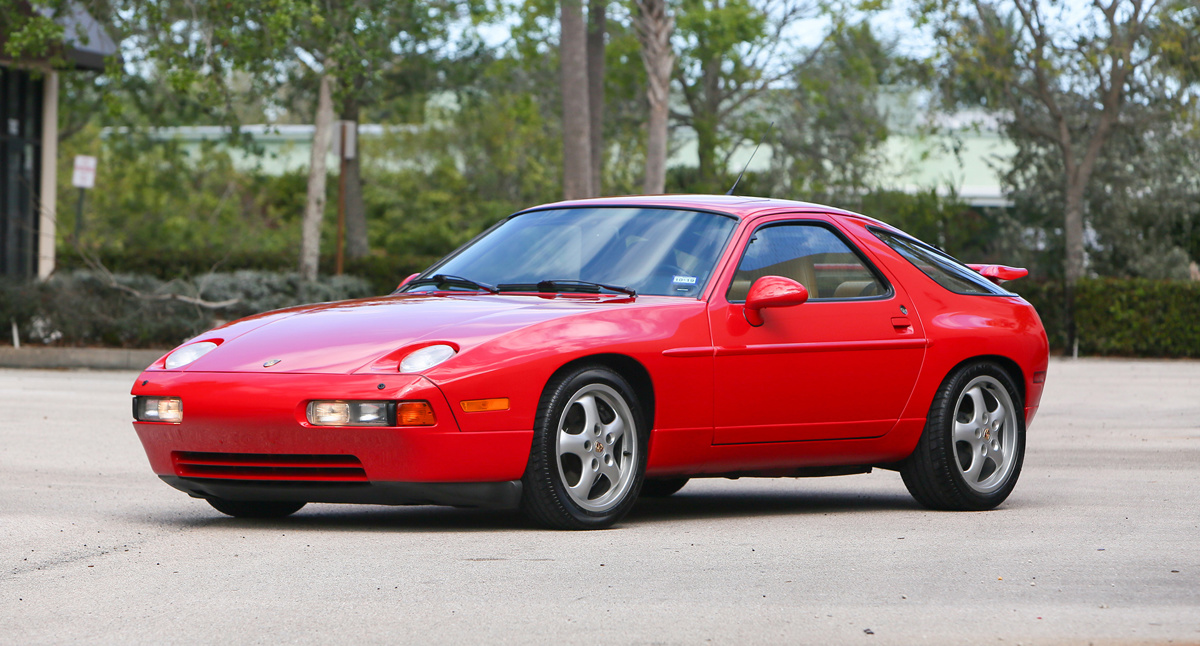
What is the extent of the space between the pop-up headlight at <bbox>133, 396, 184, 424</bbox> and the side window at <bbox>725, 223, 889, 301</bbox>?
2.38 m

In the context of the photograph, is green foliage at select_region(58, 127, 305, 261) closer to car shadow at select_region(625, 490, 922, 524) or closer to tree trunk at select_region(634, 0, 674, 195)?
tree trunk at select_region(634, 0, 674, 195)

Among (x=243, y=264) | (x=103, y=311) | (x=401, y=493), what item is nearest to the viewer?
(x=401, y=493)

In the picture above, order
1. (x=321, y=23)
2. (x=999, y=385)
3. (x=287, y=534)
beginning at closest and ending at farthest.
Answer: (x=287, y=534)
(x=999, y=385)
(x=321, y=23)

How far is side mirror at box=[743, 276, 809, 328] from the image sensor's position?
683 cm

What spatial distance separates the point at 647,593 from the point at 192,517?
2777 mm

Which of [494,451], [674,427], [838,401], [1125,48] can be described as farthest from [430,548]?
[1125,48]

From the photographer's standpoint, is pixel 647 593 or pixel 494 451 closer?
pixel 647 593

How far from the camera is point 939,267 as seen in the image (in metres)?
7.96

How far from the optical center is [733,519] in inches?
283

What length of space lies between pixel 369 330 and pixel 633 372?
3.54 feet

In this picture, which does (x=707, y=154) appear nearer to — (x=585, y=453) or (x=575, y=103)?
(x=575, y=103)

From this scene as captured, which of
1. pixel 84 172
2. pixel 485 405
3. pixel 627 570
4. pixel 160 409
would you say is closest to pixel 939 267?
pixel 485 405

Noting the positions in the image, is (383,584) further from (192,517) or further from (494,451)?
(192,517)

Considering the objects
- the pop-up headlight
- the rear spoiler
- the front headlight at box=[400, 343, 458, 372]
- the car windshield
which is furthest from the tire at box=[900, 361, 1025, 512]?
the pop-up headlight
